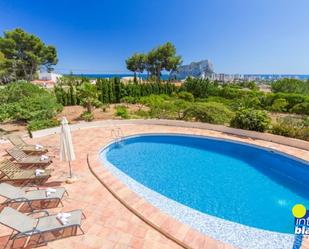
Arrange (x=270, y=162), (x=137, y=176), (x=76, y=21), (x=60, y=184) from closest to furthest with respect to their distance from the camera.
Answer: (x=60, y=184), (x=137, y=176), (x=270, y=162), (x=76, y=21)

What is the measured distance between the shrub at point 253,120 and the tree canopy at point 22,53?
3539cm

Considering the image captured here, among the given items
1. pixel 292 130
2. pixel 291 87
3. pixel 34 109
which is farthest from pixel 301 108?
pixel 34 109

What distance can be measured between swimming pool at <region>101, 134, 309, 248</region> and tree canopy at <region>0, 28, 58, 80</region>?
32.3 meters

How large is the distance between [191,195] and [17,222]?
5.05m

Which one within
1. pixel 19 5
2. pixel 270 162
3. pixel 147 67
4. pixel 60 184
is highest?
pixel 19 5

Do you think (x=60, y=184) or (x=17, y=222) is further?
(x=60, y=184)

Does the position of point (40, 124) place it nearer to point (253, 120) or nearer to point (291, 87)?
point (253, 120)

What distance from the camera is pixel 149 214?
5.29 m

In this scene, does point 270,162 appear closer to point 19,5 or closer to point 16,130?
point 16,130

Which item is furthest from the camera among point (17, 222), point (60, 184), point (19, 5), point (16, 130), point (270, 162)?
point (19, 5)

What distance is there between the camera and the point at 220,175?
8.59 m

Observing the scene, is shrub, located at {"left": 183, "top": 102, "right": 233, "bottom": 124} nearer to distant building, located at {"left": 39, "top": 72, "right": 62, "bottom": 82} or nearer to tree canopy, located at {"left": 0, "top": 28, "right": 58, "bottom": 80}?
tree canopy, located at {"left": 0, "top": 28, "right": 58, "bottom": 80}

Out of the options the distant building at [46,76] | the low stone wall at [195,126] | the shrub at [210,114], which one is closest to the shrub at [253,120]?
the low stone wall at [195,126]

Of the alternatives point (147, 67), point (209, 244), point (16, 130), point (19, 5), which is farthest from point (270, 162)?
point (147, 67)
